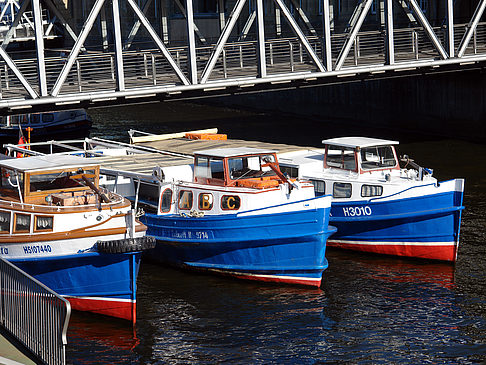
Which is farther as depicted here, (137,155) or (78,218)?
(137,155)

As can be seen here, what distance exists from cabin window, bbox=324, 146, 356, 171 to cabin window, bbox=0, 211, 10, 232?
10.7 metres

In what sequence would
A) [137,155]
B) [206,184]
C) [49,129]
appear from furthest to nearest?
1. [49,129]
2. [137,155]
3. [206,184]

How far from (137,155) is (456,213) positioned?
10.5 meters

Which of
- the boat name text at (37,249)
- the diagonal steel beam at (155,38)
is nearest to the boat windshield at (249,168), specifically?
the boat name text at (37,249)

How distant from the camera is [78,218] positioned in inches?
837

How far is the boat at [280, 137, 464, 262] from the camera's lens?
85.3 ft

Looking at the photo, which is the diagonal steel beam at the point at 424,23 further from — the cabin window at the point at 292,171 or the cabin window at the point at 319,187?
the cabin window at the point at 319,187

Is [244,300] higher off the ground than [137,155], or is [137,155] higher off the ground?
[137,155]

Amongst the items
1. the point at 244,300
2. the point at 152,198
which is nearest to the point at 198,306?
the point at 244,300

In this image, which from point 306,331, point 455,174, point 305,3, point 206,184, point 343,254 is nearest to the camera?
point 306,331

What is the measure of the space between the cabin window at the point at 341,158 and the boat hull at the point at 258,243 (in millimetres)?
3723

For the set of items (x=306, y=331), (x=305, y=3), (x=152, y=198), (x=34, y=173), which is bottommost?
(x=306, y=331)

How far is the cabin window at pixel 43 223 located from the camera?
21.3 m

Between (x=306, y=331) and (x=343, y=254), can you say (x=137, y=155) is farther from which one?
(x=306, y=331)
